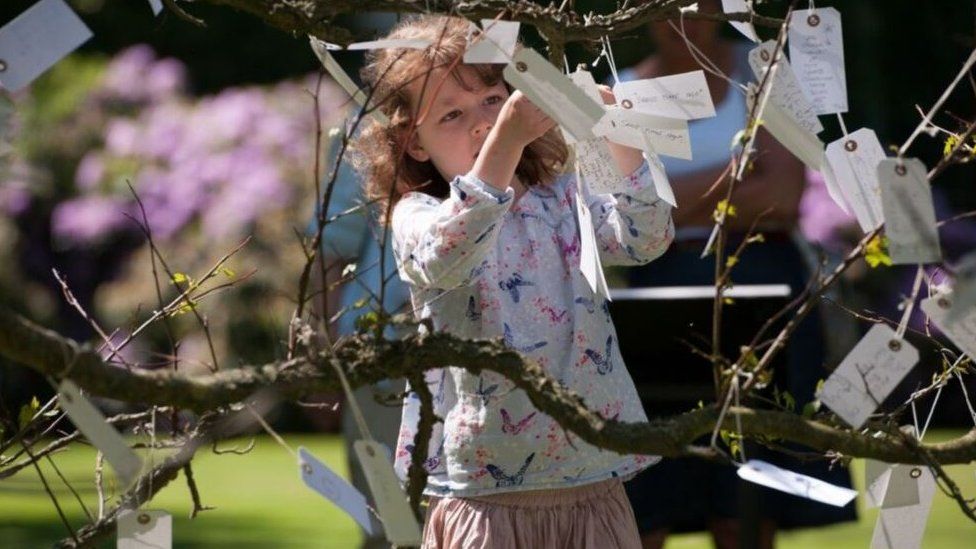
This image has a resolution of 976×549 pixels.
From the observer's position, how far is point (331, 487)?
161 centimetres

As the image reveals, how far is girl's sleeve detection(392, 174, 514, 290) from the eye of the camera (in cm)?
200

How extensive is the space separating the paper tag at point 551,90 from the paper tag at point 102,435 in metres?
0.52

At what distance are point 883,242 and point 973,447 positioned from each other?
237 millimetres

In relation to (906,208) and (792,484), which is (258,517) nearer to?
(792,484)

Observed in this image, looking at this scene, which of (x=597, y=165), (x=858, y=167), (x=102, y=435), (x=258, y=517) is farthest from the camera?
(x=258, y=517)

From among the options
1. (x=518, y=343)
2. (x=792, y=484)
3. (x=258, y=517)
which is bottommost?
(x=258, y=517)

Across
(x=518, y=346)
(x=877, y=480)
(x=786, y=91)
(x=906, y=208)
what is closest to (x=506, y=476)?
(x=518, y=346)

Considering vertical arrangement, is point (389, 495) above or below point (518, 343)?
above

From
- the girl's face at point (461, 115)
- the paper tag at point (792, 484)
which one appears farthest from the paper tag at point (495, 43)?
the girl's face at point (461, 115)

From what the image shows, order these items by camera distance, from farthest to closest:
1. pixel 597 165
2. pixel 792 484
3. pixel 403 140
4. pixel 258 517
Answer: pixel 258 517
pixel 403 140
pixel 597 165
pixel 792 484

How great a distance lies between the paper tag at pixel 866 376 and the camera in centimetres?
162

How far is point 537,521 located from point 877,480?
24.3 inches

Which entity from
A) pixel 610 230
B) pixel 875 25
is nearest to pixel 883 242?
pixel 610 230

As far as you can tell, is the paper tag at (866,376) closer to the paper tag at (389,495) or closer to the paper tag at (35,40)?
the paper tag at (389,495)
